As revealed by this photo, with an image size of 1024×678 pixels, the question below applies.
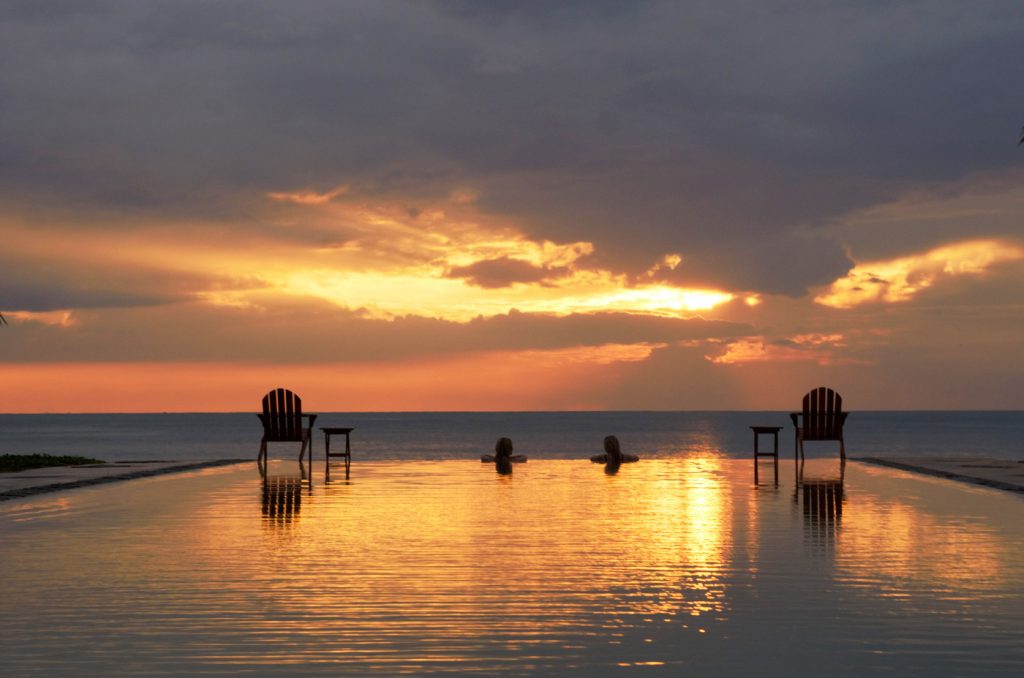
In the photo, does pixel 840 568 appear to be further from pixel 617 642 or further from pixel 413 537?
pixel 413 537

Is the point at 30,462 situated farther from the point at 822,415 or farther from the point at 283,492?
the point at 822,415

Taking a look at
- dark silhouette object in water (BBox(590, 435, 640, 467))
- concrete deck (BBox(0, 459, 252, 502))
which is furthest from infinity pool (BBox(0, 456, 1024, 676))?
dark silhouette object in water (BBox(590, 435, 640, 467))

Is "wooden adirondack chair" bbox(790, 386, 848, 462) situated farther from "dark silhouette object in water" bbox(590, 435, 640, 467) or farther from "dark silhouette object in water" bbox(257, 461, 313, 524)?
"dark silhouette object in water" bbox(257, 461, 313, 524)

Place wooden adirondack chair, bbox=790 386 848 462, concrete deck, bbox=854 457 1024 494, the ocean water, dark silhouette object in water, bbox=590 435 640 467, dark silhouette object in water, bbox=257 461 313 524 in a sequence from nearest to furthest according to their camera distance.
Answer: dark silhouette object in water, bbox=257 461 313 524 < concrete deck, bbox=854 457 1024 494 < wooden adirondack chair, bbox=790 386 848 462 < dark silhouette object in water, bbox=590 435 640 467 < the ocean water

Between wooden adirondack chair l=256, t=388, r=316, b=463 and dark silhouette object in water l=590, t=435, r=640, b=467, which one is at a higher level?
wooden adirondack chair l=256, t=388, r=316, b=463

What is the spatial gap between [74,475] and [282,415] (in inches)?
126

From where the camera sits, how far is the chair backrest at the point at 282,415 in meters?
16.2

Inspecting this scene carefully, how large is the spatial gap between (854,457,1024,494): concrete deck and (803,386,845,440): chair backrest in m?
1.15

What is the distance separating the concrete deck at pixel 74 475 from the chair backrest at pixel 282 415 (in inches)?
53.9

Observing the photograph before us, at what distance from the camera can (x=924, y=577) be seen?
6.04 m

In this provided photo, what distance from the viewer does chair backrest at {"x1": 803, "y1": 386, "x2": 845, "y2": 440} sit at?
1606cm

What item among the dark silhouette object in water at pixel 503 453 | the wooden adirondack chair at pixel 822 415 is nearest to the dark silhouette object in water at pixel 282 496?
the dark silhouette object in water at pixel 503 453

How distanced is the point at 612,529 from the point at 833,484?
5703mm

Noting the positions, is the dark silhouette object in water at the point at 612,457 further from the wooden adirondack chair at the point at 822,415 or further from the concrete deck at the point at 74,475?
the concrete deck at the point at 74,475
